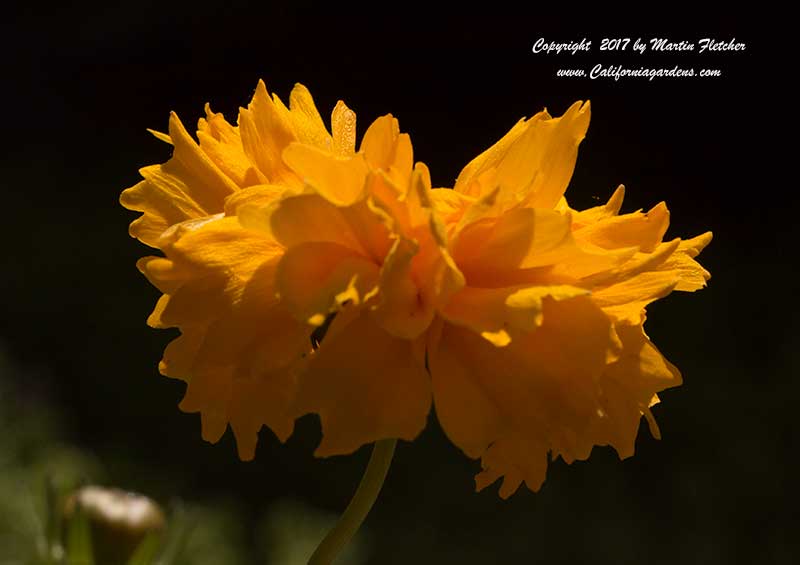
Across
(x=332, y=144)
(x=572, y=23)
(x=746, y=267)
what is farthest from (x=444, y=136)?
(x=332, y=144)

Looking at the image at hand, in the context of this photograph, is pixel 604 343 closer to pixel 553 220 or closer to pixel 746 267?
pixel 553 220

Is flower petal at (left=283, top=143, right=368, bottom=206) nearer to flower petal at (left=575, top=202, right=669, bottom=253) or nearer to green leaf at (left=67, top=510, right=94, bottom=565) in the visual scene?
flower petal at (left=575, top=202, right=669, bottom=253)

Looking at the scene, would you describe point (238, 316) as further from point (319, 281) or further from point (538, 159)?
point (538, 159)

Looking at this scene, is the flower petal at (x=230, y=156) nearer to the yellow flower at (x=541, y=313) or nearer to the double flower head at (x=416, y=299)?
the double flower head at (x=416, y=299)

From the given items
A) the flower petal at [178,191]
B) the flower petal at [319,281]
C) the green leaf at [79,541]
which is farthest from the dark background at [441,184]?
the flower petal at [319,281]

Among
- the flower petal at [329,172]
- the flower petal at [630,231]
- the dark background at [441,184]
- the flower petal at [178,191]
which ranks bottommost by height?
the dark background at [441,184]

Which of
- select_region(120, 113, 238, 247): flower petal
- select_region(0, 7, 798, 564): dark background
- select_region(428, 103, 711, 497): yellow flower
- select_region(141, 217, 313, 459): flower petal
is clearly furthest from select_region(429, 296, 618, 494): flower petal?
select_region(0, 7, 798, 564): dark background
